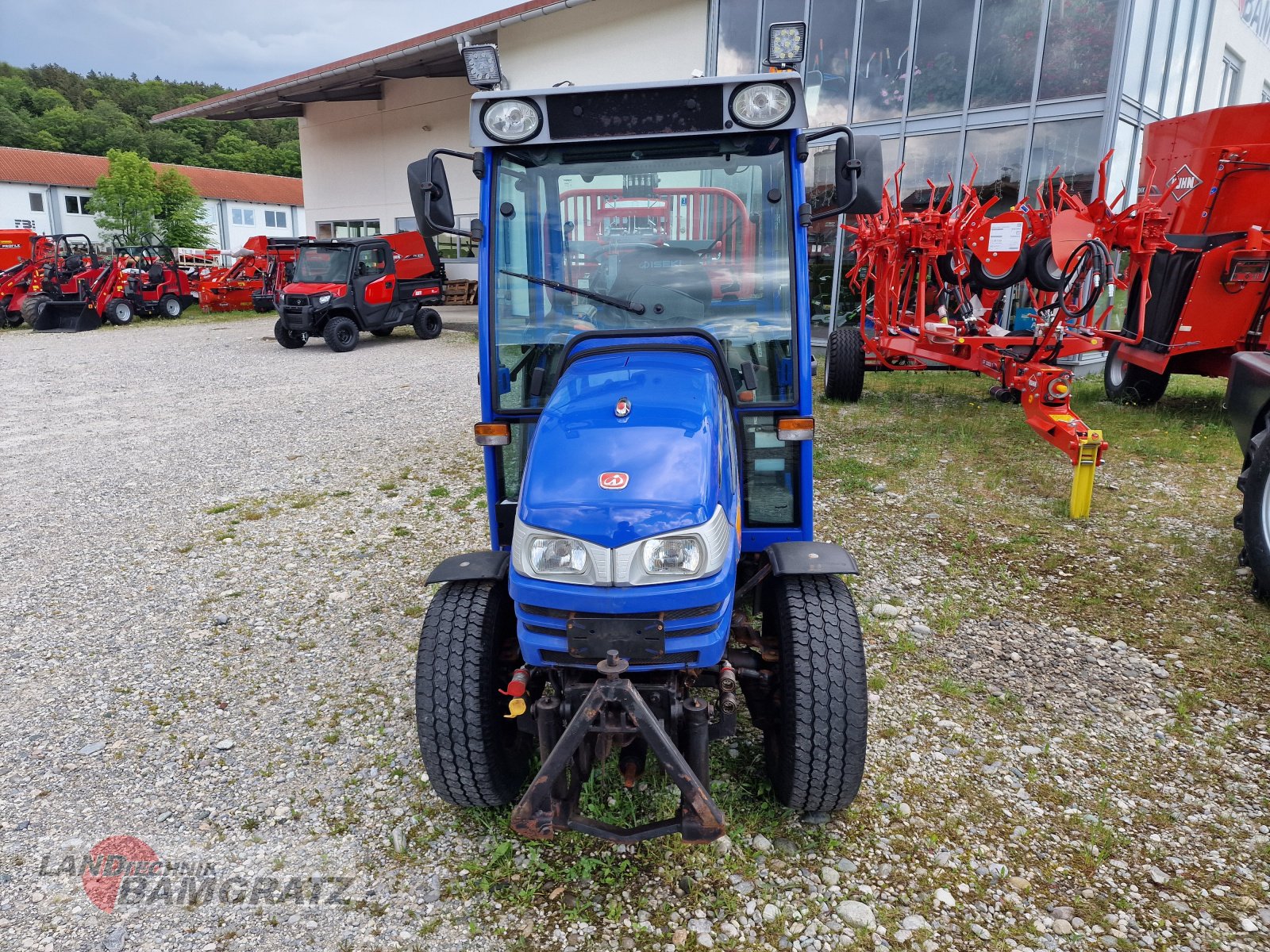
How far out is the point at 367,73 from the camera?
19.4m

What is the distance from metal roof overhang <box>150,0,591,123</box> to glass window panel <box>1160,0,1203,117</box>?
9342 millimetres

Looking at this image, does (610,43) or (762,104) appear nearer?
(762,104)

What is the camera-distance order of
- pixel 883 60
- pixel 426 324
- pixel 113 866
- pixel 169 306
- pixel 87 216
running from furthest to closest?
pixel 87 216 → pixel 169 306 → pixel 426 324 → pixel 883 60 → pixel 113 866

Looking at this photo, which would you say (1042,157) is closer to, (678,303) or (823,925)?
(678,303)

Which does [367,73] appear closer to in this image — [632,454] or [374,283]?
[374,283]

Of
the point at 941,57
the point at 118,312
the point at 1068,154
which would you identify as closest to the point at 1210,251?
the point at 1068,154

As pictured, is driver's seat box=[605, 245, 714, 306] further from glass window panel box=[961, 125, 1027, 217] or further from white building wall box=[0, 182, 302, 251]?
white building wall box=[0, 182, 302, 251]

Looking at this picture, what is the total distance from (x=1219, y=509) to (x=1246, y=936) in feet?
13.0

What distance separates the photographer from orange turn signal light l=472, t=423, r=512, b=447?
9.91ft

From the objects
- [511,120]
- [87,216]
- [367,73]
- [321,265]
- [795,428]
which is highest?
[367,73]

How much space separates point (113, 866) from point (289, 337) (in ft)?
41.4

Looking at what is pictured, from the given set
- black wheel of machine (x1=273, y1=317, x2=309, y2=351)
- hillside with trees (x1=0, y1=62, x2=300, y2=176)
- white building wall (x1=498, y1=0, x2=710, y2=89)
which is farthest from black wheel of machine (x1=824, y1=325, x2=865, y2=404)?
hillside with trees (x1=0, y1=62, x2=300, y2=176)

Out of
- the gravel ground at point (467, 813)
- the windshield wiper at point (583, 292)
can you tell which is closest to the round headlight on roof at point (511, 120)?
the windshield wiper at point (583, 292)

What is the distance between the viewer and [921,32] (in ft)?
34.8
